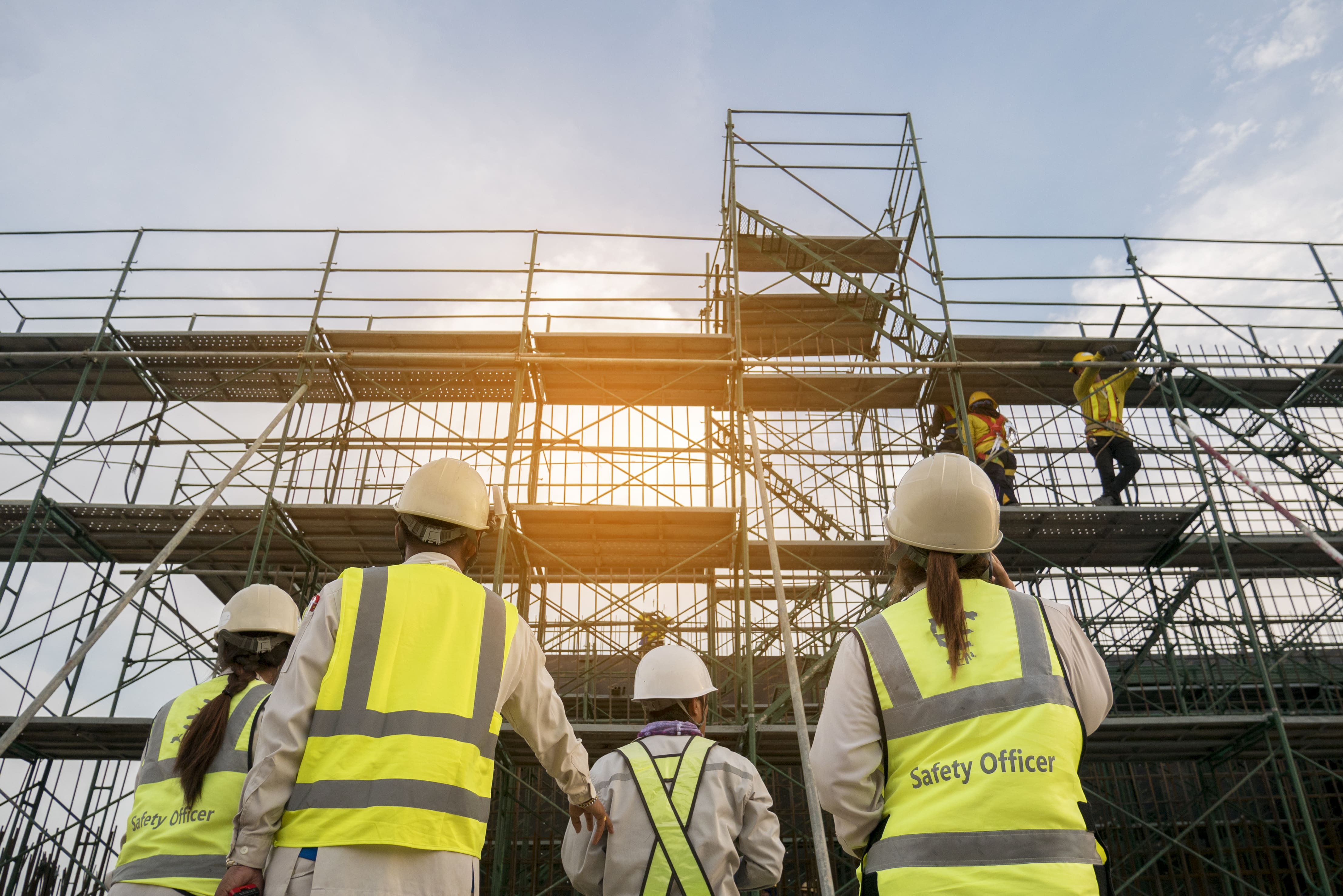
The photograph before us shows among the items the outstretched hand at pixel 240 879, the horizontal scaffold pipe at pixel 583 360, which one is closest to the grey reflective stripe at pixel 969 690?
the outstretched hand at pixel 240 879

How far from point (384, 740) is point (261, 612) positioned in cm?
199

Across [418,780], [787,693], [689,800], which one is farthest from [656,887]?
[787,693]

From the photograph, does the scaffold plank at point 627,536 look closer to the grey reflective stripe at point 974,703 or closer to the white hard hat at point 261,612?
the white hard hat at point 261,612

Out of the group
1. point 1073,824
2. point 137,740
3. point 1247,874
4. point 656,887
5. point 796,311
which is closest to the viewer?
point 1073,824

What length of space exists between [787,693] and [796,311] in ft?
21.6

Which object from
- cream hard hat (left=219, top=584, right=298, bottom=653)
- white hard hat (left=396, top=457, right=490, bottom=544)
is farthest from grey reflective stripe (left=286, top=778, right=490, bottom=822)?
cream hard hat (left=219, top=584, right=298, bottom=653)

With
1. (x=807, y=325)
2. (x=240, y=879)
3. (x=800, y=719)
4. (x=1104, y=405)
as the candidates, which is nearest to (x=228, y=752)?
(x=240, y=879)

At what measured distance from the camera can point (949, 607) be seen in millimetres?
2348

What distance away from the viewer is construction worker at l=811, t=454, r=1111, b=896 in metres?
2.08

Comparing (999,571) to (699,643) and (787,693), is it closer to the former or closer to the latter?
(787,693)

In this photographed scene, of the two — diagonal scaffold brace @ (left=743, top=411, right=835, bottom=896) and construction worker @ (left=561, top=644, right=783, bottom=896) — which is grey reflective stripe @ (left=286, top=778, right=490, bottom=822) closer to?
diagonal scaffold brace @ (left=743, top=411, right=835, bottom=896)

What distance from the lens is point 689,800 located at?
3854 mm

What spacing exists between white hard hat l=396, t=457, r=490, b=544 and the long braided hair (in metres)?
1.16

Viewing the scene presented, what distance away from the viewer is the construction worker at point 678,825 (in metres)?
3.73
